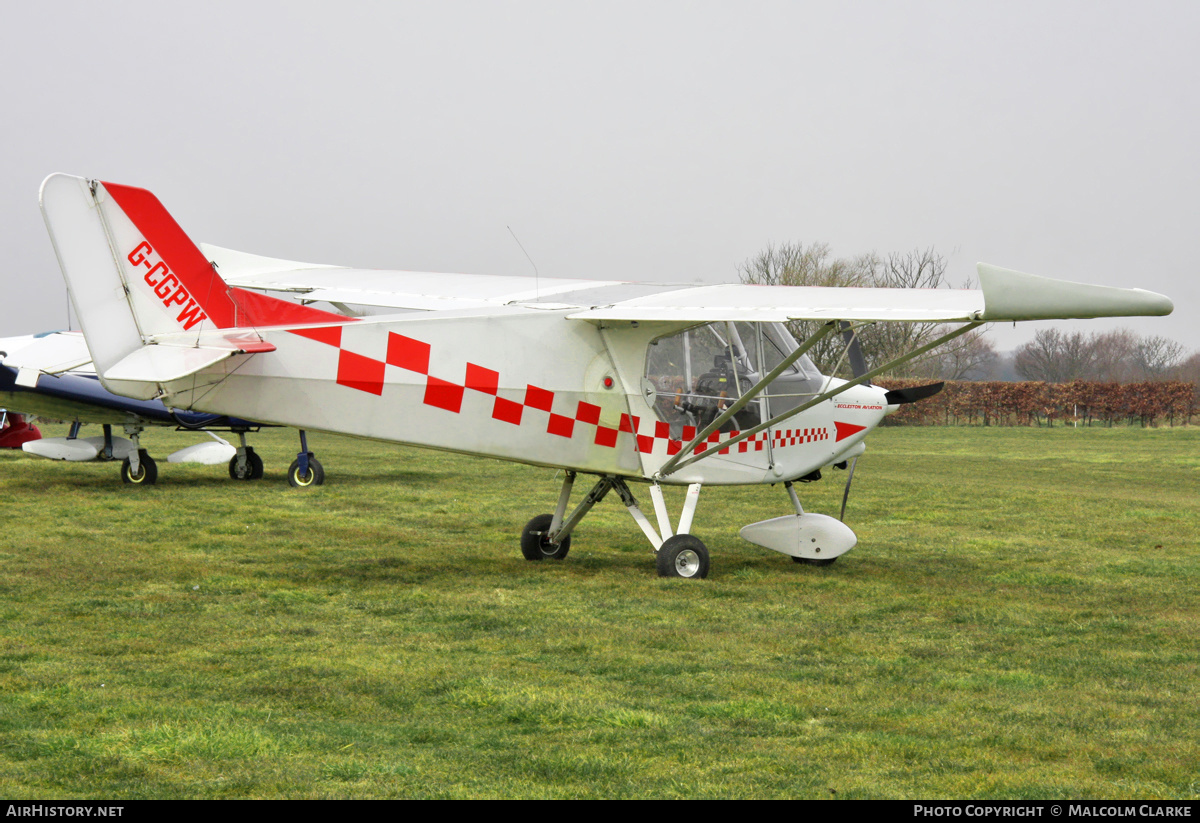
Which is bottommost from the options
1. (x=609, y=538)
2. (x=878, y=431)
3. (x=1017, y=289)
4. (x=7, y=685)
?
(x=878, y=431)

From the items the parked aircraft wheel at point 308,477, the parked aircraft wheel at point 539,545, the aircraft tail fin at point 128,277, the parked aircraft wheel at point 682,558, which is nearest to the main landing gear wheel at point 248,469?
the parked aircraft wheel at point 308,477

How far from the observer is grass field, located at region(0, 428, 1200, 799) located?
455 centimetres

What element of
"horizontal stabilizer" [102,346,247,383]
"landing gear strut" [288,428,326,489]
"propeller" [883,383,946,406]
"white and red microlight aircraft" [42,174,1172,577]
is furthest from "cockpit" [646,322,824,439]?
"landing gear strut" [288,428,326,489]

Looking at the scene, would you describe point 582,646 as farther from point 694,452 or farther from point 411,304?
point 411,304

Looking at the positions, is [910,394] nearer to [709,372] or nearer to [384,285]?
[709,372]

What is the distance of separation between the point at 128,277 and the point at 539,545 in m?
4.38

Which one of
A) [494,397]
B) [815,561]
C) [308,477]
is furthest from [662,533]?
[308,477]

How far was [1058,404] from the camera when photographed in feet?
148

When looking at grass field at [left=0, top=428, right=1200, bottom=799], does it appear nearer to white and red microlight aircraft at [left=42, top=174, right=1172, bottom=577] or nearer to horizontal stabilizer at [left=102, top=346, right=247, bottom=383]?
white and red microlight aircraft at [left=42, top=174, right=1172, bottom=577]

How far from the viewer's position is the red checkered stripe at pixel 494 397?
8.50 metres

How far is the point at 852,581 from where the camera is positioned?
9.55m

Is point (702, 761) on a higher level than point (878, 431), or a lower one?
higher
